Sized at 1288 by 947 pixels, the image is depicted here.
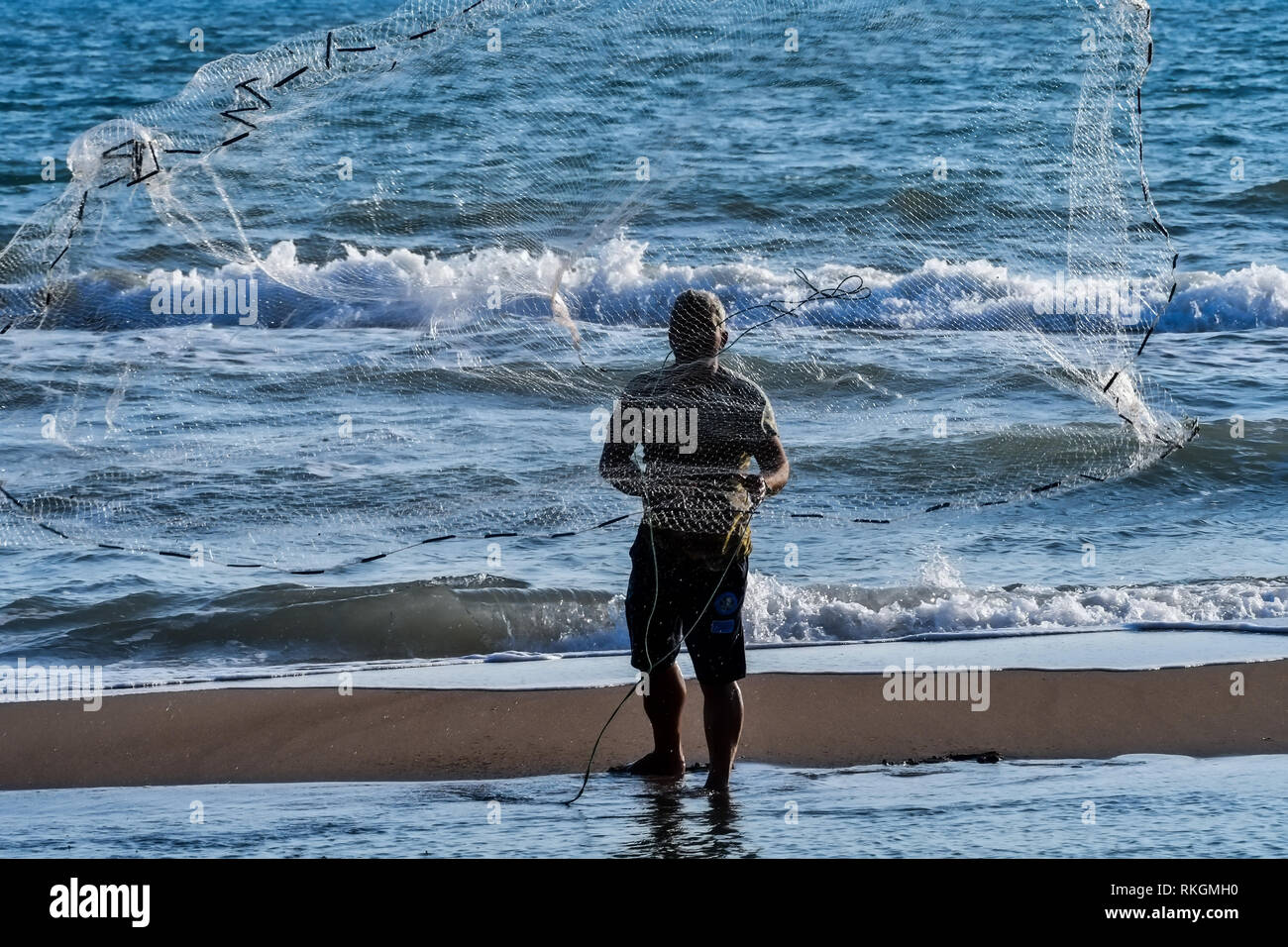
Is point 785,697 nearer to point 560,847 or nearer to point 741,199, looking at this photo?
point 560,847

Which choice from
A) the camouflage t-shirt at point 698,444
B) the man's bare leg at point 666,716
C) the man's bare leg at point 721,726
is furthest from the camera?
the man's bare leg at point 666,716

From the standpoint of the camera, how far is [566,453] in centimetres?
716

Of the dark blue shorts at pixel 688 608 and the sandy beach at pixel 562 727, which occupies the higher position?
the dark blue shorts at pixel 688 608

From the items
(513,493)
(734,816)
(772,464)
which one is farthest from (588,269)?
(734,816)

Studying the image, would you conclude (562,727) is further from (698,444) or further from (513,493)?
(698,444)

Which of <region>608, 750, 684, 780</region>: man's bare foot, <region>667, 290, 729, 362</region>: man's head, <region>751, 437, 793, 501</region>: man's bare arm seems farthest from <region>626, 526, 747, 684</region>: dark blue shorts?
<region>667, 290, 729, 362</region>: man's head

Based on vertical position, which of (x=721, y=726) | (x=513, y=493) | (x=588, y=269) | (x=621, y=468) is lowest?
(x=721, y=726)

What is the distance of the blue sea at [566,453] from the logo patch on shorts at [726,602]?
1.36 feet

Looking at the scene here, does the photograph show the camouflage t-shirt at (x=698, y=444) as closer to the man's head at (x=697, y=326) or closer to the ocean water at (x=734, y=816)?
the man's head at (x=697, y=326)

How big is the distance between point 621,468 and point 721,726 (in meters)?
0.92

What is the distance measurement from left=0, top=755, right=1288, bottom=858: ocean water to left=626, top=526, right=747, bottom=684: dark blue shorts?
442 mm

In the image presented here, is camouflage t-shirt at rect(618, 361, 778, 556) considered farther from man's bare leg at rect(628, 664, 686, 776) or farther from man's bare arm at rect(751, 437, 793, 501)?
man's bare leg at rect(628, 664, 686, 776)

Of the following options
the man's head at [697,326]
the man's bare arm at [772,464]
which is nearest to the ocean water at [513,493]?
the man's bare arm at [772,464]

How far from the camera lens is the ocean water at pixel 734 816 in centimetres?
417
